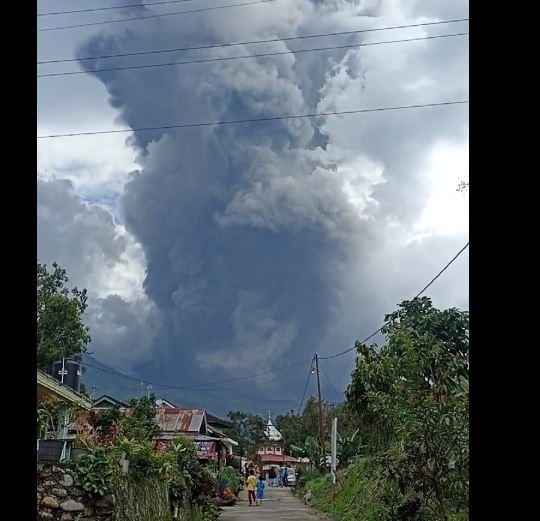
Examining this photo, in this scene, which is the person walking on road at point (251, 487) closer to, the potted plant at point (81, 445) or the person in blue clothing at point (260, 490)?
the person in blue clothing at point (260, 490)

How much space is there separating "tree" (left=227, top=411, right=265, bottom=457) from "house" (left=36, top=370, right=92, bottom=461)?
A: 16607 millimetres

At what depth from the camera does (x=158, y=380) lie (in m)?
14.2

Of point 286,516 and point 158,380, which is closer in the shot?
point 286,516

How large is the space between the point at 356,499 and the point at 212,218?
4.89 m

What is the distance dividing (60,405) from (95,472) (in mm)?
2072

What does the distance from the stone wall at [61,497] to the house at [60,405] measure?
0.12 meters

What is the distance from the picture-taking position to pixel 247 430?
25781 millimetres

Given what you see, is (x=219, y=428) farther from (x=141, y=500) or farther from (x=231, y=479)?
(x=141, y=500)

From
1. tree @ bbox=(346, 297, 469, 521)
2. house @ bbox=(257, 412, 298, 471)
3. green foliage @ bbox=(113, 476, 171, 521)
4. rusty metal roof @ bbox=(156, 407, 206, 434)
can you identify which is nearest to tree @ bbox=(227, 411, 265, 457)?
house @ bbox=(257, 412, 298, 471)

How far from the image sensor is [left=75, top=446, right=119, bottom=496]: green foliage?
5.29m

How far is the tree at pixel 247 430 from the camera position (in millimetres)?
25281

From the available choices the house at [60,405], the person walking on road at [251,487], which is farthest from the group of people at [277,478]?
the house at [60,405]
